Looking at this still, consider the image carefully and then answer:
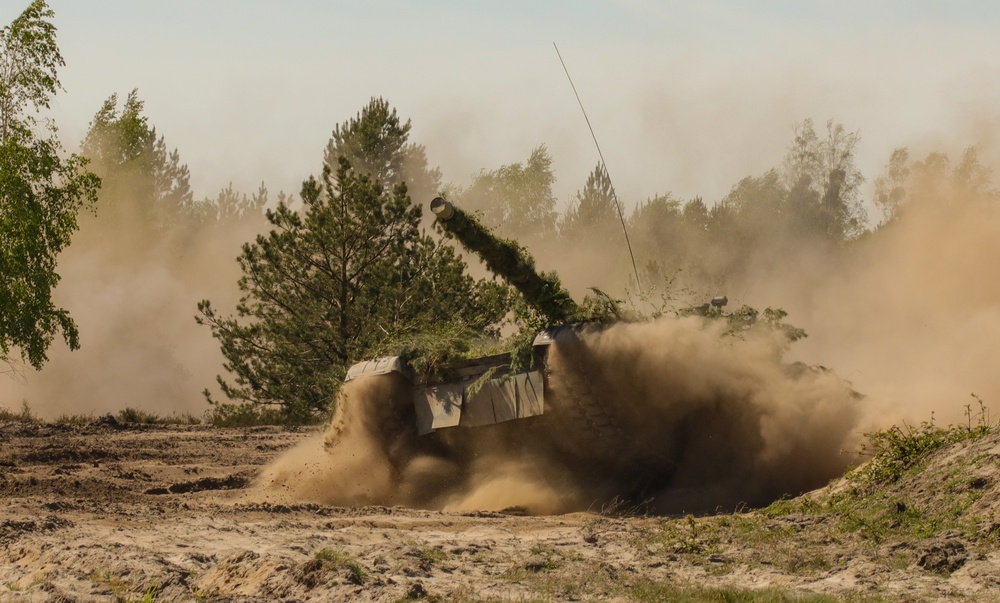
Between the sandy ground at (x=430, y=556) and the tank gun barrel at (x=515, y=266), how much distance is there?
2.06 metres

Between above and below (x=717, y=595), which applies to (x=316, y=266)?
above

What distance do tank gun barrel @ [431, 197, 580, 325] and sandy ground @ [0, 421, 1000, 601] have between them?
6.76ft

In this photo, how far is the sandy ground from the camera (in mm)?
6238

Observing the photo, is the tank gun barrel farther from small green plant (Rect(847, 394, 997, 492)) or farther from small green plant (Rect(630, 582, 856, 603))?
small green plant (Rect(630, 582, 856, 603))

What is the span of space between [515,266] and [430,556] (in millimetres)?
4435

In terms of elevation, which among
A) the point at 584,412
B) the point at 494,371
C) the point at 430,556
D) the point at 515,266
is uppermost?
the point at 515,266

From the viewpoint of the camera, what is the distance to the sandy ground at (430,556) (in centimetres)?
624

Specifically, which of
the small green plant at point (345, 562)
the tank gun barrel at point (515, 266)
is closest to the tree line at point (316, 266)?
the tank gun barrel at point (515, 266)

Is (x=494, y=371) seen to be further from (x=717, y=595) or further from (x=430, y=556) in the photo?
(x=717, y=595)

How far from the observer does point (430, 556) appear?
7363mm

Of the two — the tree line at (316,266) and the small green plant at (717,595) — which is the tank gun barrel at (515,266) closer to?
the tree line at (316,266)

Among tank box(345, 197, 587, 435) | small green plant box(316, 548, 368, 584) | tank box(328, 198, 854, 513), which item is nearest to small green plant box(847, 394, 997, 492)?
tank box(328, 198, 854, 513)

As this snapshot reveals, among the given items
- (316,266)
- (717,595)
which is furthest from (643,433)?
(316,266)

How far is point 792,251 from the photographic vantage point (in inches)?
1992
